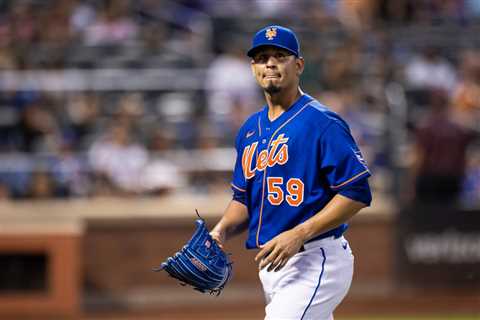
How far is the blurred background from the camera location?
11266 mm

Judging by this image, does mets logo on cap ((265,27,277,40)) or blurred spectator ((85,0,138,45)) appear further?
blurred spectator ((85,0,138,45))

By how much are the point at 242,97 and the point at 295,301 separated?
26.3 ft

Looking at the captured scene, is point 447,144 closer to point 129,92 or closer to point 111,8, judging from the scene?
point 129,92

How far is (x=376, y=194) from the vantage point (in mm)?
12156

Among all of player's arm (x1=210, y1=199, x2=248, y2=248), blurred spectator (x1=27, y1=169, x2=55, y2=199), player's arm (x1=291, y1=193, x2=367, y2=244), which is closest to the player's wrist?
player's arm (x1=291, y1=193, x2=367, y2=244)

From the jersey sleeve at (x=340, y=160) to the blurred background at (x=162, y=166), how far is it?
7002 mm

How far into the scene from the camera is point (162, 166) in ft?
38.2

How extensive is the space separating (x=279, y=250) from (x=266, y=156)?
22.2 inches

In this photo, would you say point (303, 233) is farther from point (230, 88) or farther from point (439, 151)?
point (230, 88)

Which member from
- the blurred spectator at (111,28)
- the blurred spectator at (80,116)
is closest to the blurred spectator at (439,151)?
the blurred spectator at (80,116)

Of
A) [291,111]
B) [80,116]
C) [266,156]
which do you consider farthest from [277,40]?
[80,116]

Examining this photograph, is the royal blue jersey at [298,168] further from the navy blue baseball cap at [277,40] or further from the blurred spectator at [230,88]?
the blurred spectator at [230,88]

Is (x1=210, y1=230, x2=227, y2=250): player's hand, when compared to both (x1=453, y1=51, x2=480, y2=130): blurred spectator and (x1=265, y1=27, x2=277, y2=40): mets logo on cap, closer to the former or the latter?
(x1=265, y1=27, x2=277, y2=40): mets logo on cap

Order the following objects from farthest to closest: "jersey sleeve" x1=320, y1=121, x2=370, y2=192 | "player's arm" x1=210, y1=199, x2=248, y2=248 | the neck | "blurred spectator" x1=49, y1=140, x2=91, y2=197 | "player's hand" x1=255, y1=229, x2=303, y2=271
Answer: "blurred spectator" x1=49, y1=140, x2=91, y2=197
"player's arm" x1=210, y1=199, x2=248, y2=248
the neck
"jersey sleeve" x1=320, y1=121, x2=370, y2=192
"player's hand" x1=255, y1=229, x2=303, y2=271
